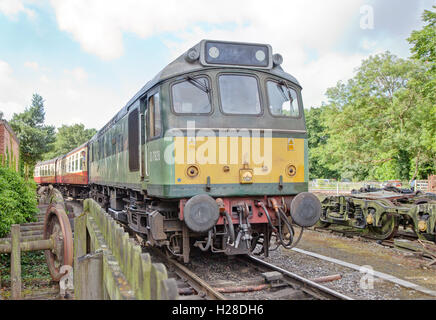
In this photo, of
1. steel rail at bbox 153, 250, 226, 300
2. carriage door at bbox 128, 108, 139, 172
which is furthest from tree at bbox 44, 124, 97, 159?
steel rail at bbox 153, 250, 226, 300

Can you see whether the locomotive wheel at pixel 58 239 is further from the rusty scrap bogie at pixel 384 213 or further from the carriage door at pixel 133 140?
the rusty scrap bogie at pixel 384 213

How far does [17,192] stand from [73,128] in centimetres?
7573

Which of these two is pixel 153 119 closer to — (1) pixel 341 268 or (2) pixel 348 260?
(1) pixel 341 268

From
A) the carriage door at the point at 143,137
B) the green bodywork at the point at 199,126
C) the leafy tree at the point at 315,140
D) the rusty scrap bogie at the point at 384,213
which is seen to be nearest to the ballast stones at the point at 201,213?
the green bodywork at the point at 199,126

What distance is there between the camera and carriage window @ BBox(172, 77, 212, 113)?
6.71 meters

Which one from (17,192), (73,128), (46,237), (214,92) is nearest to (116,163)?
(17,192)

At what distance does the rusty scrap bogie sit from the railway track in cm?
432

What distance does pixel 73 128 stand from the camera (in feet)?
268

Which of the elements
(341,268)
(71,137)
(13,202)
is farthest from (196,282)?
(71,137)

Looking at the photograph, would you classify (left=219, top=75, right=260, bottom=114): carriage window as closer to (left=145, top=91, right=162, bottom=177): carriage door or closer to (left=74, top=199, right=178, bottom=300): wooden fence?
(left=145, top=91, right=162, bottom=177): carriage door

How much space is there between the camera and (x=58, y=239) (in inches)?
265

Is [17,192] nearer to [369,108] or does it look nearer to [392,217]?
[392,217]

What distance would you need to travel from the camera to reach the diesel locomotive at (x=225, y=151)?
21.1 feet
